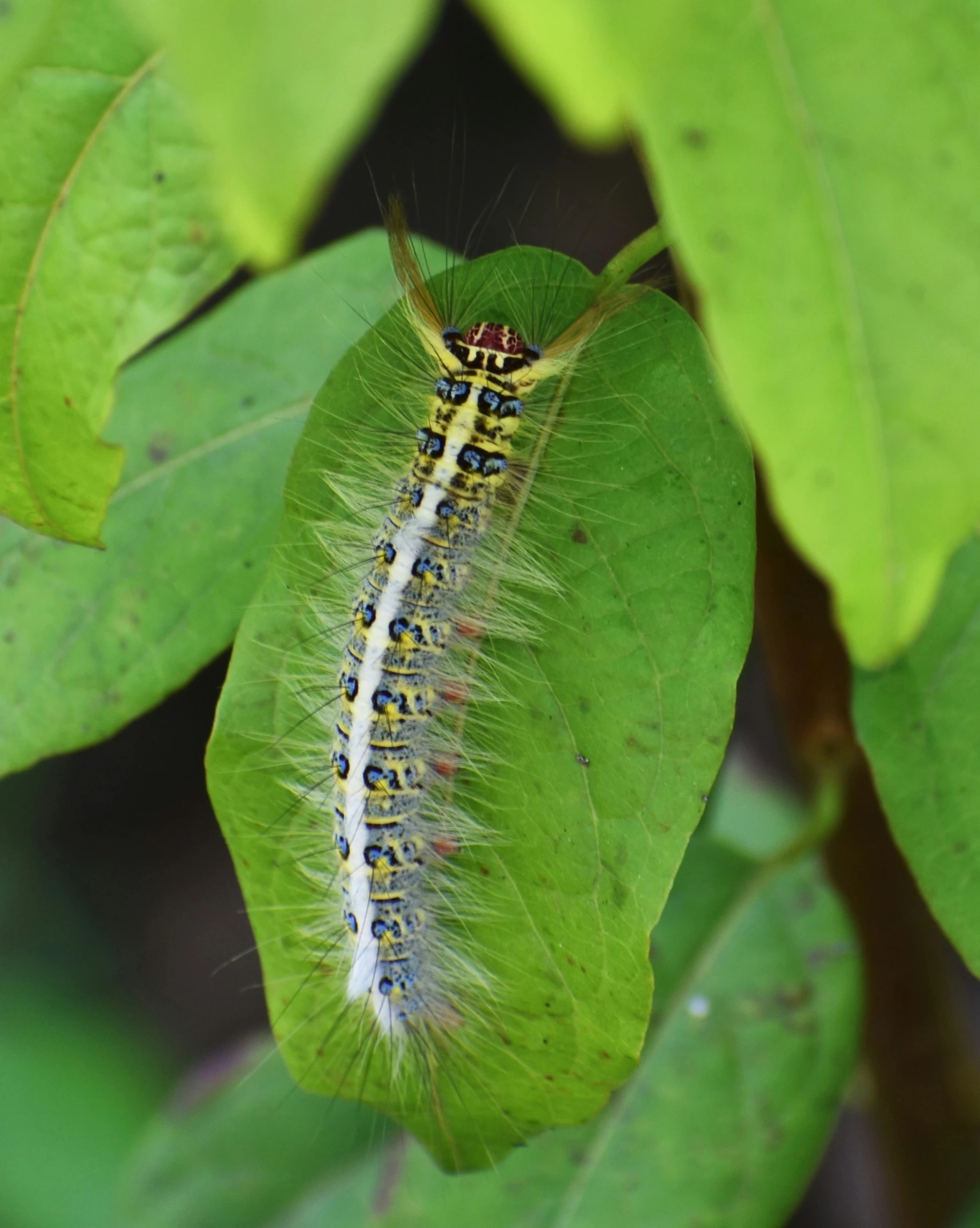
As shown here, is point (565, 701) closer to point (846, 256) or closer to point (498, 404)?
point (498, 404)

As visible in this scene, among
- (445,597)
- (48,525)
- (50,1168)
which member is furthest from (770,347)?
(50,1168)

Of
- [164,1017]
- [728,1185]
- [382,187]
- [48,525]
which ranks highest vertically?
[382,187]

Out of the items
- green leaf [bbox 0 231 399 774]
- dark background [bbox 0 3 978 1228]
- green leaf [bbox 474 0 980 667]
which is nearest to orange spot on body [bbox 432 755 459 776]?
green leaf [bbox 0 231 399 774]

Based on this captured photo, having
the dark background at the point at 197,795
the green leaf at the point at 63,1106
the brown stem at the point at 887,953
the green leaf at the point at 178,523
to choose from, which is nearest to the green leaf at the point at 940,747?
the brown stem at the point at 887,953

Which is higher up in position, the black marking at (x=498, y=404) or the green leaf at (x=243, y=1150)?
the black marking at (x=498, y=404)

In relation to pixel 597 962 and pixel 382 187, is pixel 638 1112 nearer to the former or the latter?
pixel 597 962

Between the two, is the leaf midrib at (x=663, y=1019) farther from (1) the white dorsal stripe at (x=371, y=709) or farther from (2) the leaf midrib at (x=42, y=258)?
(2) the leaf midrib at (x=42, y=258)
